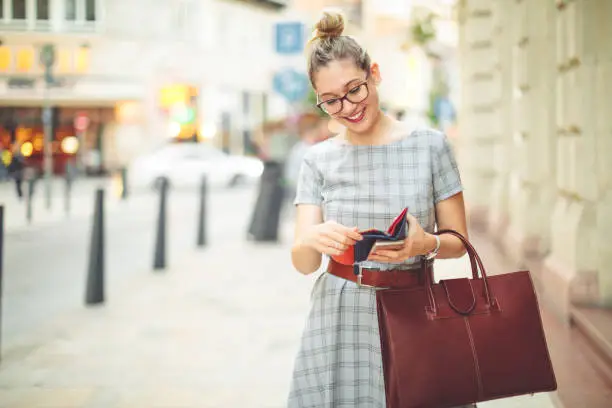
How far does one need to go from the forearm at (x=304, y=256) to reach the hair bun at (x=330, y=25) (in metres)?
0.60

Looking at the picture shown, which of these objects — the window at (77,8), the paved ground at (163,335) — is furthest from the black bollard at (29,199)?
the window at (77,8)

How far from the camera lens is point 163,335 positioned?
5980 millimetres

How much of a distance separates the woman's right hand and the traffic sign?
1295 centimetres

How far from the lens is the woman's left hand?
2.02 meters

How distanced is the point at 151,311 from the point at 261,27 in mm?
32237

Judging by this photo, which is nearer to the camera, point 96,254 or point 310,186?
point 310,186

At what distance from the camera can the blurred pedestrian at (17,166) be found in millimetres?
7125

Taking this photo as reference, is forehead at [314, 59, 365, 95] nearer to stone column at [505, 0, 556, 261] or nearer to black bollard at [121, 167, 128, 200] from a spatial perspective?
stone column at [505, 0, 556, 261]

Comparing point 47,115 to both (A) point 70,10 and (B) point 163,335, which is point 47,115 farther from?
(B) point 163,335

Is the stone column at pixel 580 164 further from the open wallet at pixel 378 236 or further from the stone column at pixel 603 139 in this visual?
the open wallet at pixel 378 236

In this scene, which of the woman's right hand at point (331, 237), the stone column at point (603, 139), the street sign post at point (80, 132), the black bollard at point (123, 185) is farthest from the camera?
the black bollard at point (123, 185)

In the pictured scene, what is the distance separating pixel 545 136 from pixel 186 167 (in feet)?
68.1

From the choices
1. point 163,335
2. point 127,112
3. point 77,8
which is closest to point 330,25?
point 163,335

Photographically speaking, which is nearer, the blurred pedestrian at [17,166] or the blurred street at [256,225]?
the blurred street at [256,225]
